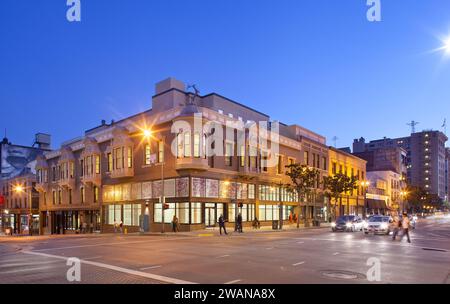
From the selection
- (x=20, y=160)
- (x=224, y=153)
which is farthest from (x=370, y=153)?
(x=20, y=160)

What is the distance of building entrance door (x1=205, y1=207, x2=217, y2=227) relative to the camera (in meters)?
39.6

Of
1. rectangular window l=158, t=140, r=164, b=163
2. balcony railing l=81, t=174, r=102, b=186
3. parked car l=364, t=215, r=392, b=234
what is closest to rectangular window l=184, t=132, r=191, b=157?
rectangular window l=158, t=140, r=164, b=163

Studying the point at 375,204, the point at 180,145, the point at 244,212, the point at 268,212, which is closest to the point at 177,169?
the point at 180,145

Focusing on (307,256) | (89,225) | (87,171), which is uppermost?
(87,171)

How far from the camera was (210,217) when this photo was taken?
4000 centimetres

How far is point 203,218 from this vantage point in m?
38.8

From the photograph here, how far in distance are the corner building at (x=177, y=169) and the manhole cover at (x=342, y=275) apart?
24.0m

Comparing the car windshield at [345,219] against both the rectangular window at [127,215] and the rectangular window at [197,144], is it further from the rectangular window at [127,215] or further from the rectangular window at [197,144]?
the rectangular window at [127,215]

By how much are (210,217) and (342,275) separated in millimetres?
28958

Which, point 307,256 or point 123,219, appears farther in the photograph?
point 123,219
